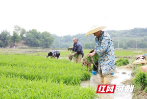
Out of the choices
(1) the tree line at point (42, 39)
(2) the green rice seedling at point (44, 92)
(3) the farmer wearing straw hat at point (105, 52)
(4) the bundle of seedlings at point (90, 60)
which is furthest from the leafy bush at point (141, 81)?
(1) the tree line at point (42, 39)

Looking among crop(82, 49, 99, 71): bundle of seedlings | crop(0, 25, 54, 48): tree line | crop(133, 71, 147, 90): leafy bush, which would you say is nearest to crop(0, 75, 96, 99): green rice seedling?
crop(133, 71, 147, 90): leafy bush

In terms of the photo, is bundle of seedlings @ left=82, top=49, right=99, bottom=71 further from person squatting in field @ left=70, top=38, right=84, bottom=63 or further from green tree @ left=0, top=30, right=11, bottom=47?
green tree @ left=0, top=30, right=11, bottom=47

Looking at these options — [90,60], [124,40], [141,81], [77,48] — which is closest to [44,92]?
[141,81]

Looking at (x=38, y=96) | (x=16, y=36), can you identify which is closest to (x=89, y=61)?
(x=38, y=96)

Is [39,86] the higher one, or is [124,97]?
[39,86]

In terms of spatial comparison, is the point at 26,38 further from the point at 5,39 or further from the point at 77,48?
the point at 77,48

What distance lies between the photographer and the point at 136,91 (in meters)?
3.16

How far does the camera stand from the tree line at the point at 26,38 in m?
40.6

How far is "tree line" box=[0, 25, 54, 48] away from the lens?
40625 mm

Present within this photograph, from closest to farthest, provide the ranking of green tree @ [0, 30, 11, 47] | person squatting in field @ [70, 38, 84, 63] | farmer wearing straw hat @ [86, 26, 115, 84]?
farmer wearing straw hat @ [86, 26, 115, 84], person squatting in field @ [70, 38, 84, 63], green tree @ [0, 30, 11, 47]

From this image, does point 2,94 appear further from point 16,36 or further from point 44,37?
point 44,37

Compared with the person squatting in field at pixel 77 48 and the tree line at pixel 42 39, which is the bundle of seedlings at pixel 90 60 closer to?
the person squatting in field at pixel 77 48

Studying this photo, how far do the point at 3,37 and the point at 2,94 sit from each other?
42.3 m

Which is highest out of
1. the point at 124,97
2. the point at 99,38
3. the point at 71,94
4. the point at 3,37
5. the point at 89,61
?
the point at 3,37
